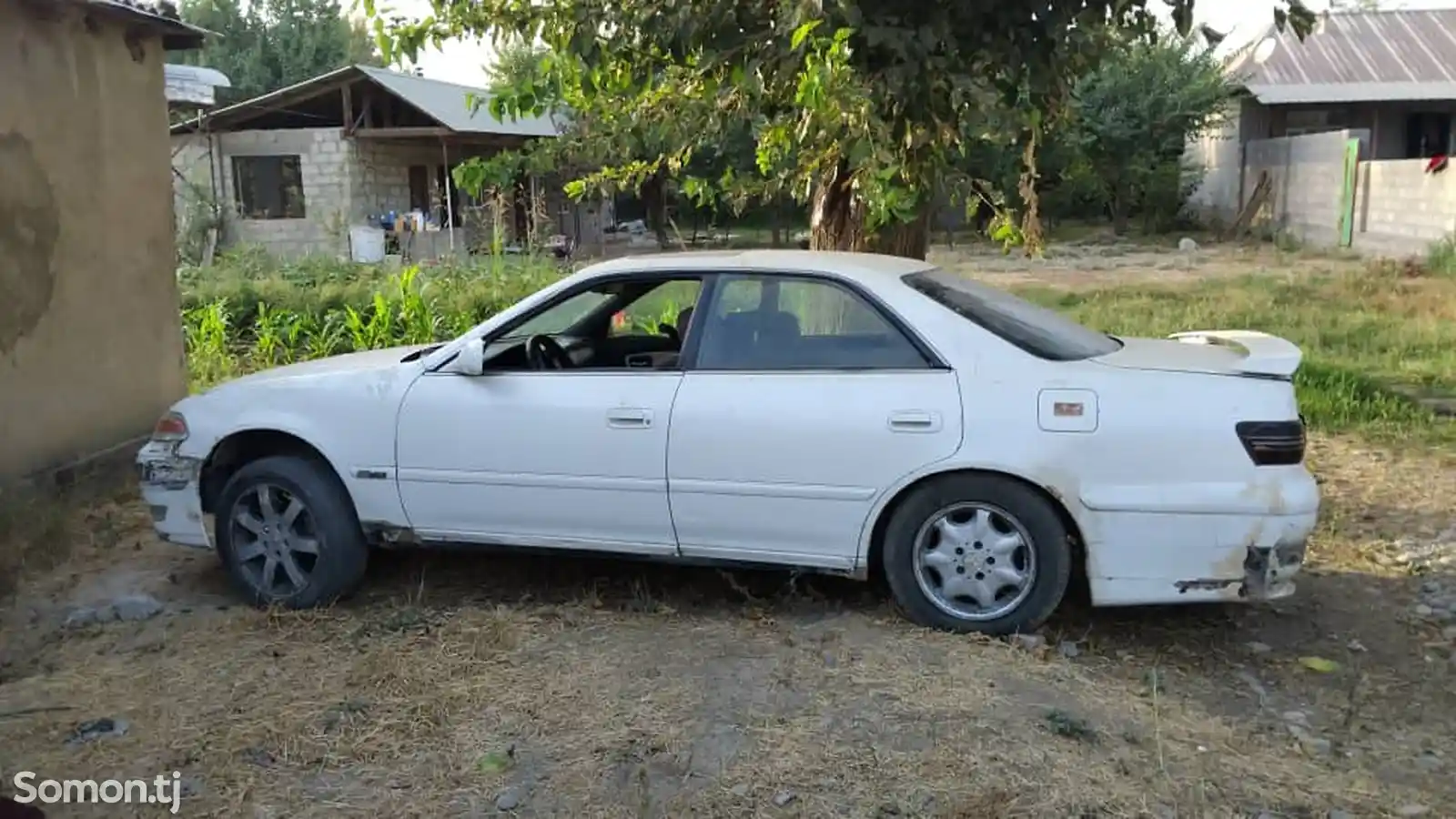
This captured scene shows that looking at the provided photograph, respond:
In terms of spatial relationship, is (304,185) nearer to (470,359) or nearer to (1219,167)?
(470,359)

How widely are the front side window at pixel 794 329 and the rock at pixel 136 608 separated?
253 cm

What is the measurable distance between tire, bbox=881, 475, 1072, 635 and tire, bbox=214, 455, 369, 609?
220cm

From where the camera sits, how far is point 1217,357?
472 centimetres

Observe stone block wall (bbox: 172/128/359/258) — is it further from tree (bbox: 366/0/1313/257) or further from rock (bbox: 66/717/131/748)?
rock (bbox: 66/717/131/748)

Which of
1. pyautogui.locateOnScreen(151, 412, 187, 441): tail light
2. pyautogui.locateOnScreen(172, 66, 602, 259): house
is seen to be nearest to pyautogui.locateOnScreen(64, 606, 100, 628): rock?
pyautogui.locateOnScreen(151, 412, 187, 441): tail light

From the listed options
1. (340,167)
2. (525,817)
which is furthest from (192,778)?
(340,167)

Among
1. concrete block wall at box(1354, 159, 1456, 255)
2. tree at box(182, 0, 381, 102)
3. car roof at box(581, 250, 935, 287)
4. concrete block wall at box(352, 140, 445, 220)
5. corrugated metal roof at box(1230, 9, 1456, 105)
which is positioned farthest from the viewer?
tree at box(182, 0, 381, 102)

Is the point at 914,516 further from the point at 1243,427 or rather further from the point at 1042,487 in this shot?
the point at 1243,427

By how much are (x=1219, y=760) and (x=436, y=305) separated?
910 centimetres

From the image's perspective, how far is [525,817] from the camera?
3.49 m

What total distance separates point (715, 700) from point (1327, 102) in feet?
92.6

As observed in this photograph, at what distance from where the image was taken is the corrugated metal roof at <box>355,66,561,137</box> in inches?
889

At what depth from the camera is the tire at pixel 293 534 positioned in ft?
17.0

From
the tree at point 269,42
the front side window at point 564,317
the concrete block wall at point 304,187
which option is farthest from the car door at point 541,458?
the tree at point 269,42
